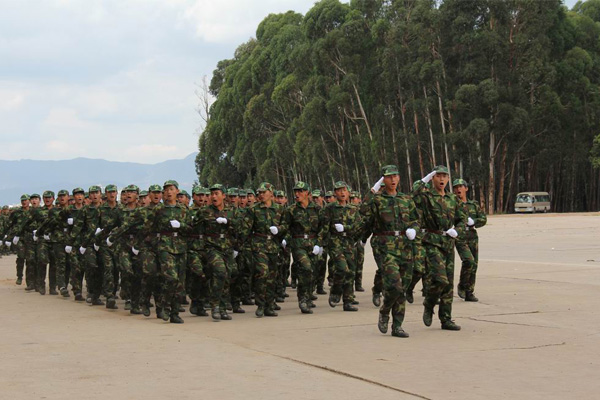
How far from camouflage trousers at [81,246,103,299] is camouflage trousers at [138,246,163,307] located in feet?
7.89

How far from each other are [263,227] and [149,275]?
187 cm

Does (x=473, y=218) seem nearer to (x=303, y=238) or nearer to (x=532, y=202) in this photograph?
(x=303, y=238)

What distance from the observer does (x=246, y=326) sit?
40.0ft

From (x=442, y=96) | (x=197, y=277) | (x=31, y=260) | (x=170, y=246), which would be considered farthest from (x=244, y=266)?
(x=442, y=96)


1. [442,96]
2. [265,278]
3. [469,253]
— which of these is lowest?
[265,278]

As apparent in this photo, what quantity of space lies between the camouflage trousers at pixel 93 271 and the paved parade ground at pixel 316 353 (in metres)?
0.40

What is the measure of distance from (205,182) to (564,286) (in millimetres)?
72478

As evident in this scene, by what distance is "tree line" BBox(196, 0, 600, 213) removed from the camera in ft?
176

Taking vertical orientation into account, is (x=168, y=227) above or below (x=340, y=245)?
above

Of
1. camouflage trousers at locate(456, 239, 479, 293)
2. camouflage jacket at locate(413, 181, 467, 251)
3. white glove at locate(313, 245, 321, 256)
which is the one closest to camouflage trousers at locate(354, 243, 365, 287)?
camouflage trousers at locate(456, 239, 479, 293)

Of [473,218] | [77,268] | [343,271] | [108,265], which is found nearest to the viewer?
[343,271]

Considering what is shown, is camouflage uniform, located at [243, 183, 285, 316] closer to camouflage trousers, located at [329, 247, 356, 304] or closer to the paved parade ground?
the paved parade ground

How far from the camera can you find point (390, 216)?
11.1 metres

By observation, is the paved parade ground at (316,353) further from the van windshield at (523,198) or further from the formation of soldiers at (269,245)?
the van windshield at (523,198)
